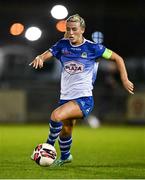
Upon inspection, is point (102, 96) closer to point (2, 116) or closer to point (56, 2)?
point (2, 116)

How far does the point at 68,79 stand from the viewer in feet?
34.9

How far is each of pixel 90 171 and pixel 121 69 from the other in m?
1.57

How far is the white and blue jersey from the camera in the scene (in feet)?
34.6

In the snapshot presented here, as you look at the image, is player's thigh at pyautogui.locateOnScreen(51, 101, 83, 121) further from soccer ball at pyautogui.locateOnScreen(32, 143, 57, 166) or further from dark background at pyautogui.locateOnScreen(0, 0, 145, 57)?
dark background at pyautogui.locateOnScreen(0, 0, 145, 57)

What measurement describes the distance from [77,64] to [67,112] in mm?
792

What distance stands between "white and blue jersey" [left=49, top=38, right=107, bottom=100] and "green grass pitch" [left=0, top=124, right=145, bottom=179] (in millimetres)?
1129

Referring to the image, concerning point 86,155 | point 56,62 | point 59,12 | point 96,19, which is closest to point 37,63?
point 86,155

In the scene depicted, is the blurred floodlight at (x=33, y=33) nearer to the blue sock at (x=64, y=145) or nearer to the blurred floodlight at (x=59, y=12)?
the blurred floodlight at (x=59, y=12)

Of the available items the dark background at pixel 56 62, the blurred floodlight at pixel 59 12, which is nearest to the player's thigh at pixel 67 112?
the blurred floodlight at pixel 59 12

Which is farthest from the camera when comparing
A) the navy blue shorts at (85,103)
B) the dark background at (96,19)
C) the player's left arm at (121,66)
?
the dark background at (96,19)

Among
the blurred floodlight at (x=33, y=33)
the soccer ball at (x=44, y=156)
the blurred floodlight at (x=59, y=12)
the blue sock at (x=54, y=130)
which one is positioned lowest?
the soccer ball at (x=44, y=156)

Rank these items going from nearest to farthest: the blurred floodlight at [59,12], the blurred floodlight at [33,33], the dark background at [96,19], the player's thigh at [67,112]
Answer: the player's thigh at [67,112], the blurred floodlight at [33,33], the blurred floodlight at [59,12], the dark background at [96,19]

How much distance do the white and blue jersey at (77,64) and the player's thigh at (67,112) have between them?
235mm

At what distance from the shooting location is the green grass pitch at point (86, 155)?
375 inches
